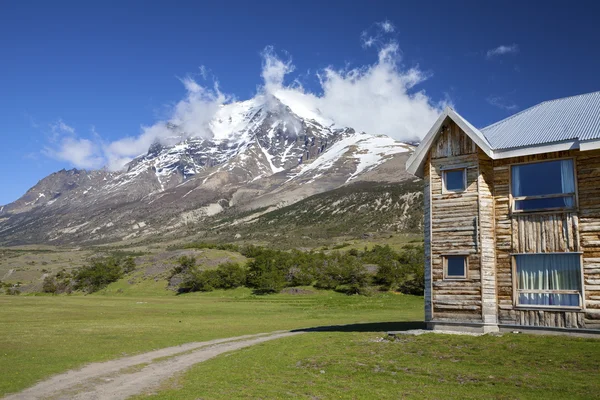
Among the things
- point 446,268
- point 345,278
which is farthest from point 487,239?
point 345,278

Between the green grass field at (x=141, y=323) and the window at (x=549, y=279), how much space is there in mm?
16520

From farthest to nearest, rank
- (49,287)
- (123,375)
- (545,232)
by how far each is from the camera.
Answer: (49,287) → (545,232) → (123,375)

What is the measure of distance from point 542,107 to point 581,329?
14029 mm

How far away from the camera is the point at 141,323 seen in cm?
3962

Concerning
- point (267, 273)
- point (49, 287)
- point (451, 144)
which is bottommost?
point (49, 287)

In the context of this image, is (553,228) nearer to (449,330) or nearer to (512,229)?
(512,229)

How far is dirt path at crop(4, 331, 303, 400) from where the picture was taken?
16.3 meters

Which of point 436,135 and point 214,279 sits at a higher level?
point 436,135

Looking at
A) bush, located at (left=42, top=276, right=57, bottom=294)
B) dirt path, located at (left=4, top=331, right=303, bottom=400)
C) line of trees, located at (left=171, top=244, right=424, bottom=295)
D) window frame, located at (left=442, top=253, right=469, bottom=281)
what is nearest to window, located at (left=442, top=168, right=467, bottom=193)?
window frame, located at (left=442, top=253, right=469, bottom=281)

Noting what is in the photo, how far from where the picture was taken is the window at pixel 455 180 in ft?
90.1

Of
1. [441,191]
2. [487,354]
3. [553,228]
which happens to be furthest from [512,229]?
[487,354]

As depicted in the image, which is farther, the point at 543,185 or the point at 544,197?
the point at 543,185

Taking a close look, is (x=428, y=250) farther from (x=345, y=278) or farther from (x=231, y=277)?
(x=231, y=277)

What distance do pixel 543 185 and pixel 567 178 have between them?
1137 millimetres
